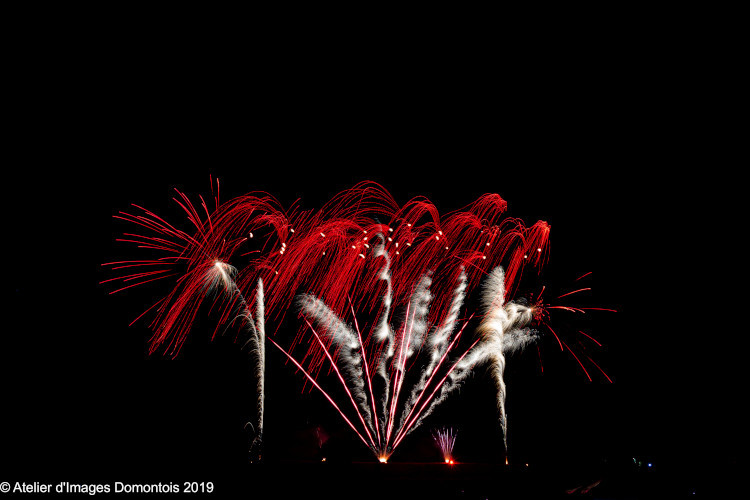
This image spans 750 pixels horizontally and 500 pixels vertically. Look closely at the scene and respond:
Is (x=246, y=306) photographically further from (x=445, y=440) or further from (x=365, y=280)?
(x=445, y=440)

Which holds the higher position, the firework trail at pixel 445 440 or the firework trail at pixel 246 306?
the firework trail at pixel 246 306

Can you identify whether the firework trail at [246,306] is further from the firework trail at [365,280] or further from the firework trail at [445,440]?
the firework trail at [445,440]

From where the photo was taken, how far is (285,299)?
17469mm

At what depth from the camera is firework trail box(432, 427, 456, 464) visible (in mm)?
23641

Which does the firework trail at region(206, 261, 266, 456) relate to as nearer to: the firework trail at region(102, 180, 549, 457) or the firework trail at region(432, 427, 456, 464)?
the firework trail at region(102, 180, 549, 457)

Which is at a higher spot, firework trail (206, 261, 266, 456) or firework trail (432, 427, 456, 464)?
firework trail (206, 261, 266, 456)

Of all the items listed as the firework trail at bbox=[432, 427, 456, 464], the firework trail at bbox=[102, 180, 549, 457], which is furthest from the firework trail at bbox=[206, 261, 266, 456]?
the firework trail at bbox=[432, 427, 456, 464]

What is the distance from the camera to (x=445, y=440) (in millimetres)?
24891

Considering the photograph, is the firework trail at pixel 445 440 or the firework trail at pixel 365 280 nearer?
the firework trail at pixel 365 280

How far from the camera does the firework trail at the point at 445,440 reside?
77.6 ft

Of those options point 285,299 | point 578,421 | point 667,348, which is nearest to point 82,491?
point 285,299

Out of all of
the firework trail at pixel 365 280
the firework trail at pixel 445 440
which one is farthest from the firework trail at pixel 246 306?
the firework trail at pixel 445 440

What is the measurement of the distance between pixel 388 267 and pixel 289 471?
6456 millimetres

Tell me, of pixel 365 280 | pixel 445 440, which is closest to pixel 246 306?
pixel 365 280
